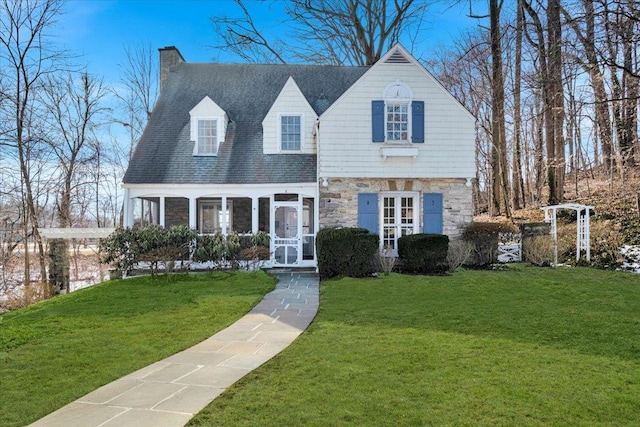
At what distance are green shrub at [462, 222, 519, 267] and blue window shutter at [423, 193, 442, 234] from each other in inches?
35.6

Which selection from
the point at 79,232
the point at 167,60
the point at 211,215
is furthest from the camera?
the point at 167,60

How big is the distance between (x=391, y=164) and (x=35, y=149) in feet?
43.4

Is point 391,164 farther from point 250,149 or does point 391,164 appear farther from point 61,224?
point 61,224

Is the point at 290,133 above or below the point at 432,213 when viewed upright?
above

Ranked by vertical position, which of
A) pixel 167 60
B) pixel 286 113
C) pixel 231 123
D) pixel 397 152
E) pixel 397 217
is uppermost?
pixel 167 60

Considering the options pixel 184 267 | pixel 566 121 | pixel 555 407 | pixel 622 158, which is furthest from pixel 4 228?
pixel 566 121

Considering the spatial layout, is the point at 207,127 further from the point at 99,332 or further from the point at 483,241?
the point at 99,332

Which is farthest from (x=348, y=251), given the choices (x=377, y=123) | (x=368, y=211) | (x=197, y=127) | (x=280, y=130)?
(x=197, y=127)

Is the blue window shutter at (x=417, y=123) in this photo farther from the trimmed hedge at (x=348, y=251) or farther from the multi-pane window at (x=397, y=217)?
the trimmed hedge at (x=348, y=251)

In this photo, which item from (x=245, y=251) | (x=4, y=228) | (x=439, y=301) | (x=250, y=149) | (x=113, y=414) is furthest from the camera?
(x=4, y=228)

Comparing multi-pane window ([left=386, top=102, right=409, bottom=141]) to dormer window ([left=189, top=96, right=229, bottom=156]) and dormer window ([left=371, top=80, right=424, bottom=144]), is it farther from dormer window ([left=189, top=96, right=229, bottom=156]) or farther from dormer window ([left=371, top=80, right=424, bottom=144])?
dormer window ([left=189, top=96, right=229, bottom=156])

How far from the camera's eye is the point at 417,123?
13.6 metres

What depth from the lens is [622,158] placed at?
15.2 m

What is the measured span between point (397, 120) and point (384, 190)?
2269 mm
